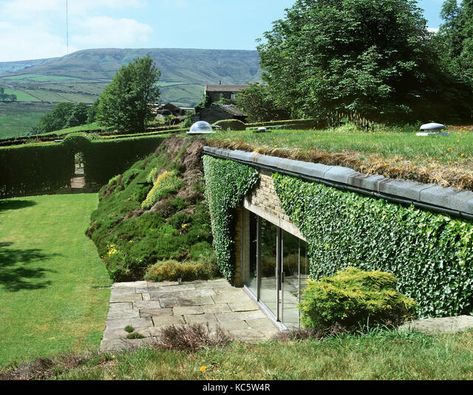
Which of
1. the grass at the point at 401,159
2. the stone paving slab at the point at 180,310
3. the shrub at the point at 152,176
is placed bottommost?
the stone paving slab at the point at 180,310

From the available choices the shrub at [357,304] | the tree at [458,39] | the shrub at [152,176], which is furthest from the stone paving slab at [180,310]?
the tree at [458,39]

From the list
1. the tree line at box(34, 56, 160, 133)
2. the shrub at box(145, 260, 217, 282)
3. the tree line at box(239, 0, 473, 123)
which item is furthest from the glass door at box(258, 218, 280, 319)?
the tree line at box(34, 56, 160, 133)

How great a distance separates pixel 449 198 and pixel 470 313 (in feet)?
4.15

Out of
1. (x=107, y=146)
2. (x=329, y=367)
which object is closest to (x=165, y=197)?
(x=329, y=367)

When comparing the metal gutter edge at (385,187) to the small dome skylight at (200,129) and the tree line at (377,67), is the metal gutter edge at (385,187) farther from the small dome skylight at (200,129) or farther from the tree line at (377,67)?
the tree line at (377,67)

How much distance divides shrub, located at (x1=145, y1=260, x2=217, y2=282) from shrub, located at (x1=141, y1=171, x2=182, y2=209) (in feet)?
12.8

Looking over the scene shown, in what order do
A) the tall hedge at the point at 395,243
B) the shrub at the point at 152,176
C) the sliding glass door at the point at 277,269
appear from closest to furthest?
the tall hedge at the point at 395,243 < the sliding glass door at the point at 277,269 < the shrub at the point at 152,176

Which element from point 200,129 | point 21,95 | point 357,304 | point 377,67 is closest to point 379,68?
point 377,67

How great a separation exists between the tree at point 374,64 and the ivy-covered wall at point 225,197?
16.5 meters

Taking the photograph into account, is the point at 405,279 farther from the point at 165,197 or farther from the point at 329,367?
the point at 165,197

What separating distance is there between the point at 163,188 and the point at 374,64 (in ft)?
56.4

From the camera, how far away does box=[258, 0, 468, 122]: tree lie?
3114cm

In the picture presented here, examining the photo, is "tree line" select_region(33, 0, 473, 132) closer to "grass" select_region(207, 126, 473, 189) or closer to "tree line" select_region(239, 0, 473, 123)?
"tree line" select_region(239, 0, 473, 123)

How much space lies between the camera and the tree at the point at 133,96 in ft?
232
